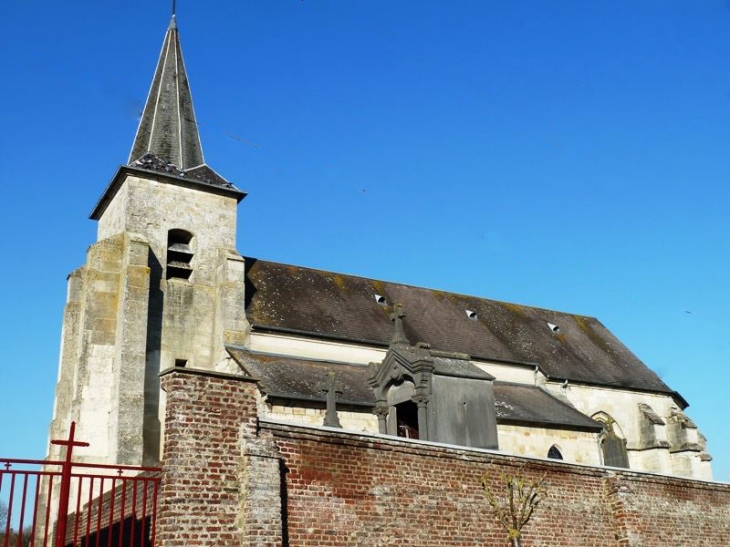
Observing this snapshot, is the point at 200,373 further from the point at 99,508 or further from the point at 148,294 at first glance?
the point at 148,294

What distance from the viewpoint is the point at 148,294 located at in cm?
2145

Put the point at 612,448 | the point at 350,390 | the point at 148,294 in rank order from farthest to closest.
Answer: the point at 612,448
the point at 148,294
the point at 350,390

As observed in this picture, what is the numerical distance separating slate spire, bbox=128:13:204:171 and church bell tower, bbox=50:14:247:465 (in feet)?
0.16

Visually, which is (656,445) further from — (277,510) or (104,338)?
(277,510)

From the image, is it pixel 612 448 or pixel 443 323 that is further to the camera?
pixel 443 323

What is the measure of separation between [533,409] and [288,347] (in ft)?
25.0

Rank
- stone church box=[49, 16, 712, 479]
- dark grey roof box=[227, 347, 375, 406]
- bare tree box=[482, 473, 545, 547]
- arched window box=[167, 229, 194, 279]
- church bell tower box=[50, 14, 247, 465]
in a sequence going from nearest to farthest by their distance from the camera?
1. bare tree box=[482, 473, 545, 547]
2. stone church box=[49, 16, 712, 479]
3. dark grey roof box=[227, 347, 375, 406]
4. church bell tower box=[50, 14, 247, 465]
5. arched window box=[167, 229, 194, 279]

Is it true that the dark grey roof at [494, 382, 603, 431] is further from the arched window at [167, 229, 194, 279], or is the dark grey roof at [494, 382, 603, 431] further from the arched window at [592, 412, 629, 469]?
the arched window at [167, 229, 194, 279]

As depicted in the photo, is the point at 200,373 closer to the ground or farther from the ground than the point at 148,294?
closer to the ground

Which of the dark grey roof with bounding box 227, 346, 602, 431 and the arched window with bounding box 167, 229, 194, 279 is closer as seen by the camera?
the dark grey roof with bounding box 227, 346, 602, 431

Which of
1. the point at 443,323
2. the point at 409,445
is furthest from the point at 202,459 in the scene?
the point at 443,323

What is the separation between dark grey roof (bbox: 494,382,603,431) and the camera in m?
22.7

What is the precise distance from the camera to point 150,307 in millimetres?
22078

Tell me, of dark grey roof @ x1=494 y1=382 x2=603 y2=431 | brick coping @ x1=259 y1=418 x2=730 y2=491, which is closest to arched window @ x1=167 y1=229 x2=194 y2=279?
dark grey roof @ x1=494 y1=382 x2=603 y2=431
